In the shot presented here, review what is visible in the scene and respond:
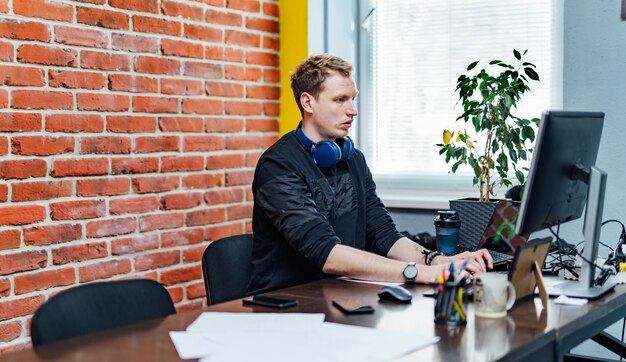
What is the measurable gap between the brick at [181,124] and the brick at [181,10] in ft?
1.40

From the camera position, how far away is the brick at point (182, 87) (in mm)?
3361

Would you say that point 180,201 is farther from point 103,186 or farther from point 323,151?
point 323,151

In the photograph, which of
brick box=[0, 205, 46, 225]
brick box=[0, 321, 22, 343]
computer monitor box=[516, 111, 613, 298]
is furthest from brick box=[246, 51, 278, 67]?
computer monitor box=[516, 111, 613, 298]

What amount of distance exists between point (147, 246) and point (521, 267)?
5.51ft

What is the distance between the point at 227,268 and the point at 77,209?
2.28 feet

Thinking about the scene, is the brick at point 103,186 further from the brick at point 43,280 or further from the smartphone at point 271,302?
the smartphone at point 271,302

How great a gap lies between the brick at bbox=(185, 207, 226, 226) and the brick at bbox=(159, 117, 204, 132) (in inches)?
14.1

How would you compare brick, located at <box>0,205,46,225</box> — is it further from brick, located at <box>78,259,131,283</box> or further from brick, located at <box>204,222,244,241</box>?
brick, located at <box>204,222,244,241</box>

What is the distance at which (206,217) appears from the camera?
3.58 metres

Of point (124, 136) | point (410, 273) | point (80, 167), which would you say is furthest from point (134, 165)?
point (410, 273)

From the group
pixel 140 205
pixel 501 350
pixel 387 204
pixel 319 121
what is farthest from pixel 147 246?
pixel 501 350

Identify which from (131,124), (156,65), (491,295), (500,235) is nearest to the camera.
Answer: (491,295)

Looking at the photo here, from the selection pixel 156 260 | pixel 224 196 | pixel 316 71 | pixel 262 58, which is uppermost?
pixel 262 58

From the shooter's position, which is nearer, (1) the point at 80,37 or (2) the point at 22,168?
(2) the point at 22,168
